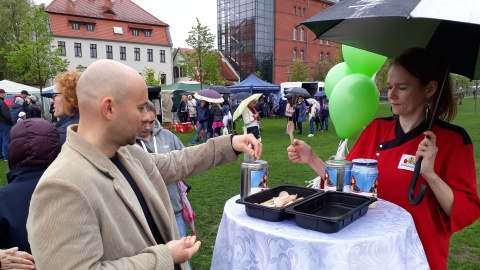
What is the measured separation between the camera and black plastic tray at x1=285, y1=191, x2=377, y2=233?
1.56 meters

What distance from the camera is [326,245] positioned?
4.87 feet

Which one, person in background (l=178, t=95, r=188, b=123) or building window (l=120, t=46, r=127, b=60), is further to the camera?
building window (l=120, t=46, r=127, b=60)

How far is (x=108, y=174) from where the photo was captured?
1.36 meters

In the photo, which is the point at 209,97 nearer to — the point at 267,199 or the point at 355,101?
the point at 355,101

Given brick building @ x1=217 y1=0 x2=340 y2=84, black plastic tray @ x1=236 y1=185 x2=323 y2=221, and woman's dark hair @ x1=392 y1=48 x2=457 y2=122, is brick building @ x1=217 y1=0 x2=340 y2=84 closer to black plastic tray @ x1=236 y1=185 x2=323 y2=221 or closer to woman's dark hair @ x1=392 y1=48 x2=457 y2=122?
woman's dark hair @ x1=392 y1=48 x2=457 y2=122

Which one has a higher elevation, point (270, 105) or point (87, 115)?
point (87, 115)

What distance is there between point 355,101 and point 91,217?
7.19ft

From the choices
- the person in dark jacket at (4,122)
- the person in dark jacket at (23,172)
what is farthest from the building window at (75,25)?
the person in dark jacket at (23,172)

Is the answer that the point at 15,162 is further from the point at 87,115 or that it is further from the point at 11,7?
the point at 11,7

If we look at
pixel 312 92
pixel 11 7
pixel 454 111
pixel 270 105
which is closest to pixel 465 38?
pixel 454 111

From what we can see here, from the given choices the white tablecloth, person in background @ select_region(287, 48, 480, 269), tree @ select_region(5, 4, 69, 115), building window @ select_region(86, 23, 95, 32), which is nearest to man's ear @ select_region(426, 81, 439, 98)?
person in background @ select_region(287, 48, 480, 269)

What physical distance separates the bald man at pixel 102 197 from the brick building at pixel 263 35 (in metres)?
44.8

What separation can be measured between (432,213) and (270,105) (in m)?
23.3

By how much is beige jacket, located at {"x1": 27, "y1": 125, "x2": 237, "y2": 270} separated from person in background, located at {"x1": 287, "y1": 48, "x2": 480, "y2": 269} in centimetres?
129
